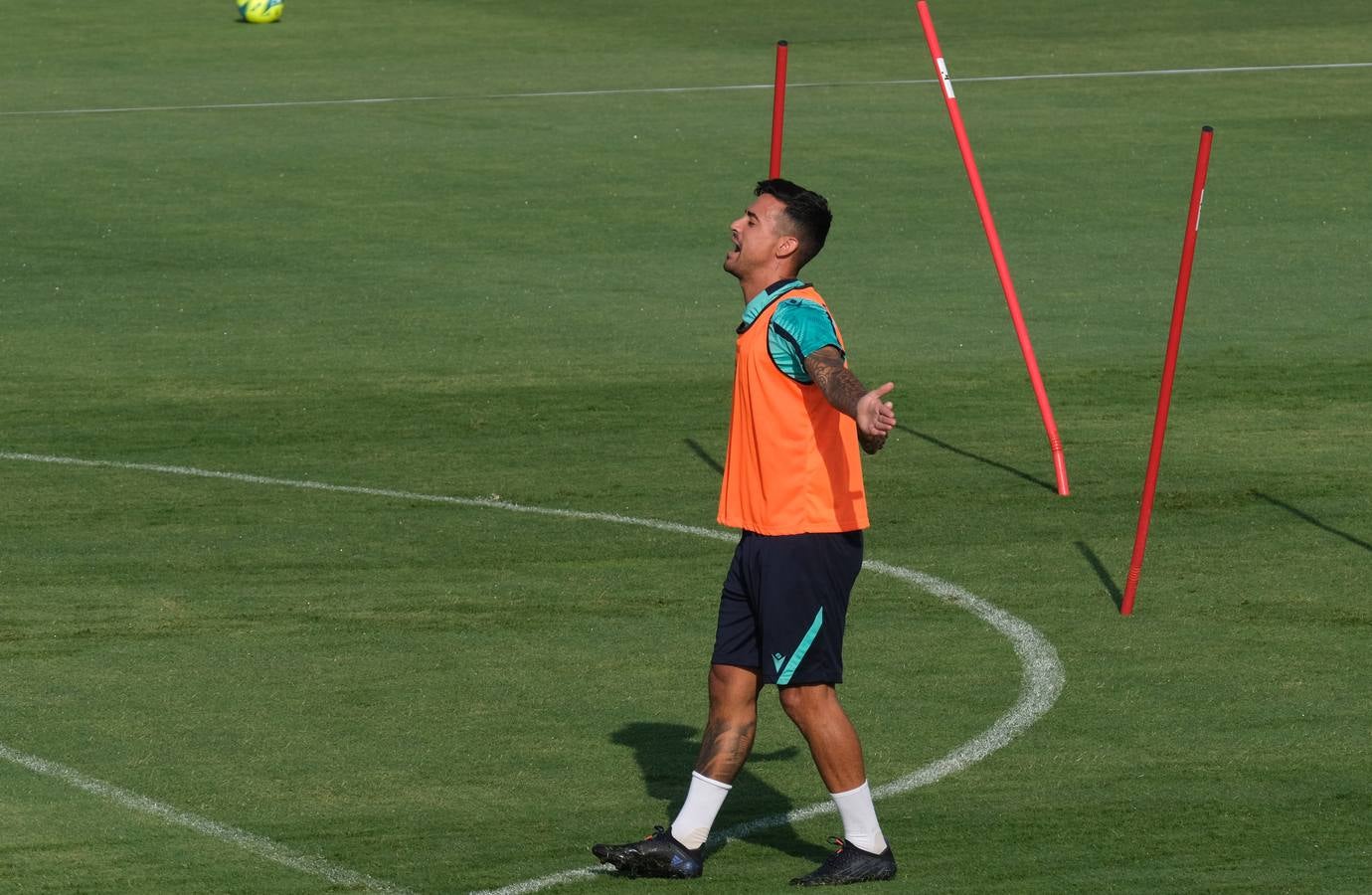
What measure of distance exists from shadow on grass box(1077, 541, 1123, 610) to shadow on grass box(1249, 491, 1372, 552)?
1424 mm

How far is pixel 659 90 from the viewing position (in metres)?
33.7

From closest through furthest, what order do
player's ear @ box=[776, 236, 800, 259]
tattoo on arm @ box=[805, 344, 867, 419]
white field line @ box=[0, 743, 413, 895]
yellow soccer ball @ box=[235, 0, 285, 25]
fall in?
1. tattoo on arm @ box=[805, 344, 867, 419]
2. player's ear @ box=[776, 236, 800, 259]
3. white field line @ box=[0, 743, 413, 895]
4. yellow soccer ball @ box=[235, 0, 285, 25]

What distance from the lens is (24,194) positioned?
87.4 feet

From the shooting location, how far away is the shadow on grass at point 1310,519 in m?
13.4

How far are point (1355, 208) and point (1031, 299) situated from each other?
6.02 meters

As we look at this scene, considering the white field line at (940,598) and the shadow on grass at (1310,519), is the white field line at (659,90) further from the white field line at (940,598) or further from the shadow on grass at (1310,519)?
the shadow on grass at (1310,519)

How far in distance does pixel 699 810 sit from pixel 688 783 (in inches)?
50.9

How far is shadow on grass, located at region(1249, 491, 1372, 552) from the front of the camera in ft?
44.1

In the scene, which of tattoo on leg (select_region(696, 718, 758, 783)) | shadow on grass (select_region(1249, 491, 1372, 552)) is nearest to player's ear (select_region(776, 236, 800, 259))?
tattoo on leg (select_region(696, 718, 758, 783))

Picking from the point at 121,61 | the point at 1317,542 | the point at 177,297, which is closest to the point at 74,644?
Answer: the point at 1317,542

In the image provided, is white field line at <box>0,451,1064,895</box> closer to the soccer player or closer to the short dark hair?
the soccer player

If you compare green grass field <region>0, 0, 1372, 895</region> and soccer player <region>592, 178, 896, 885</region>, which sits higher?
soccer player <region>592, 178, 896, 885</region>

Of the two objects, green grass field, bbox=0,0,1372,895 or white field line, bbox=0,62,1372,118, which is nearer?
green grass field, bbox=0,0,1372,895

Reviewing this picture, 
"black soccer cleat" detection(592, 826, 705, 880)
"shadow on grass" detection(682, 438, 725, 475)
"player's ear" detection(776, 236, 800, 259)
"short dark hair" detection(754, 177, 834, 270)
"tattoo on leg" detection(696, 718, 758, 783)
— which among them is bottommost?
"shadow on grass" detection(682, 438, 725, 475)
